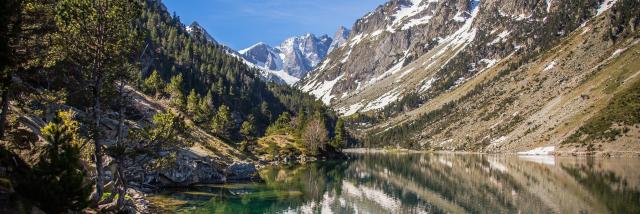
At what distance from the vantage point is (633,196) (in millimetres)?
63906

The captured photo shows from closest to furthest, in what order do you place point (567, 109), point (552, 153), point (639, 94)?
1. point (639, 94)
2. point (552, 153)
3. point (567, 109)

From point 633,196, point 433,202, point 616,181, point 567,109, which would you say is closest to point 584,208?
point 633,196

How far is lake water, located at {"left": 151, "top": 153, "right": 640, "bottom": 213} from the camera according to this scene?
2450 inches

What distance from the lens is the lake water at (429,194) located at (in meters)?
62.2

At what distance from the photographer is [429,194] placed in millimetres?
81938

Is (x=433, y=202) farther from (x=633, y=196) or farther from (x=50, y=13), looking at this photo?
(x=50, y=13)

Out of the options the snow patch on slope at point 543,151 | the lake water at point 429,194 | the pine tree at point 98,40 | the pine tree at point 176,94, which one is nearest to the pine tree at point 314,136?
the pine tree at point 176,94

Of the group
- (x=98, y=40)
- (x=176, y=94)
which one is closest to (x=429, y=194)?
(x=98, y=40)

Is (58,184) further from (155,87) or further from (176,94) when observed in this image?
(155,87)

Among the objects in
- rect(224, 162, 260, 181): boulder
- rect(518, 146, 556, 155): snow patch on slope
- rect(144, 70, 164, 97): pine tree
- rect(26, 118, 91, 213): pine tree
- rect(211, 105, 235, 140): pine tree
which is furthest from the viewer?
rect(518, 146, 556, 155): snow patch on slope

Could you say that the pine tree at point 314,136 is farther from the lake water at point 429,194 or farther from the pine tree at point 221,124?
the lake water at point 429,194

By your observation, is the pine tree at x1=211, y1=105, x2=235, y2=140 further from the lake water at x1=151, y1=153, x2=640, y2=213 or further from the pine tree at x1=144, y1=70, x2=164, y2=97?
the lake water at x1=151, y1=153, x2=640, y2=213

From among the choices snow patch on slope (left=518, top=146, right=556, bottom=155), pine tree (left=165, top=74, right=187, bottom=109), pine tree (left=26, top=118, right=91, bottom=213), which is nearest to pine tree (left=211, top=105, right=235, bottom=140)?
pine tree (left=165, top=74, right=187, bottom=109)

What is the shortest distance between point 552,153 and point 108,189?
15812 cm
